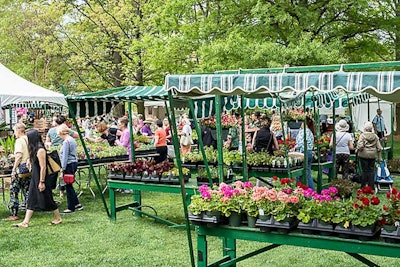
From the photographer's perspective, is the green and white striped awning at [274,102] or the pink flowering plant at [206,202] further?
the green and white striped awning at [274,102]

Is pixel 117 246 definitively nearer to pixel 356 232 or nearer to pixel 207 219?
pixel 207 219

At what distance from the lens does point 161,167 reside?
8.91 metres

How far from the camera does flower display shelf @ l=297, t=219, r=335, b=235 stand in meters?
4.86

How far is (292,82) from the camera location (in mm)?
4516

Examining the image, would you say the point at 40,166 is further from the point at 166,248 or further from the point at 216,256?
the point at 216,256

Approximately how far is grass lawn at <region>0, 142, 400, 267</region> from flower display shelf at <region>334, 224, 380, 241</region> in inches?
87.0

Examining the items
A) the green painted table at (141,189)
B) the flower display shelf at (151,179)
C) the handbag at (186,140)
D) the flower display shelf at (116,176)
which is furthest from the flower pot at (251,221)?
the handbag at (186,140)

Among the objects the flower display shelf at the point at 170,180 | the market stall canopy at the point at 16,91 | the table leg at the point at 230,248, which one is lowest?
the table leg at the point at 230,248

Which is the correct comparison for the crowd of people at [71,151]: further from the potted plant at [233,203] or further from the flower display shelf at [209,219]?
the potted plant at [233,203]

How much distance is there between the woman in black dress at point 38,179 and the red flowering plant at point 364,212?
5.42m

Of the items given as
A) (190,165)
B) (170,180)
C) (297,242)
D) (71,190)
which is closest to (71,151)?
(71,190)

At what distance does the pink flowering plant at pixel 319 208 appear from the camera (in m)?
4.90

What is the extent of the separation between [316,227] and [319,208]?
0.65 feet

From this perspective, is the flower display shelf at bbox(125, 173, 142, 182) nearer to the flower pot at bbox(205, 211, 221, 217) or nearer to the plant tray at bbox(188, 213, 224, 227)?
the plant tray at bbox(188, 213, 224, 227)
